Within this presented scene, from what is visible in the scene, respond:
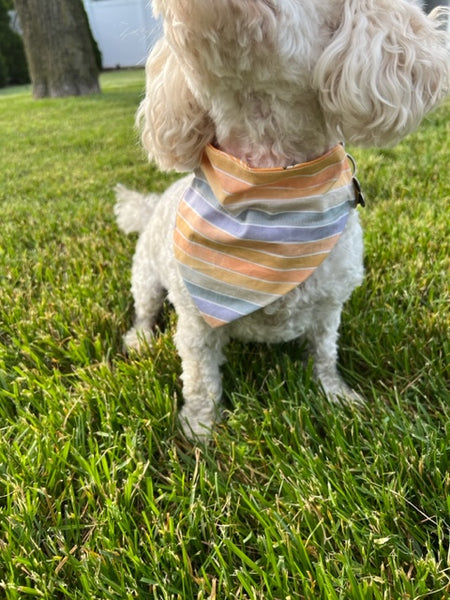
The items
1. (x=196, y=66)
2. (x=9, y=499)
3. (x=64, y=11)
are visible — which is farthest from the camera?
(x=64, y=11)

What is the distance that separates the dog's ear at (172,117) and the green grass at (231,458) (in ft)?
2.80

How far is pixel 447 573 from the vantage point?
4.19ft

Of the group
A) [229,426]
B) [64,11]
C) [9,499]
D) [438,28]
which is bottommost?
[229,426]

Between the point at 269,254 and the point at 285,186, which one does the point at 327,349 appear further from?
the point at 285,186

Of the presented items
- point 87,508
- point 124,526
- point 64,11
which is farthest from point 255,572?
point 64,11

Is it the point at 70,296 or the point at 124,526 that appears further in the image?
the point at 70,296

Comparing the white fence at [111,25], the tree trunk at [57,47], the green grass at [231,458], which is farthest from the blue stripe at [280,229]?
the white fence at [111,25]

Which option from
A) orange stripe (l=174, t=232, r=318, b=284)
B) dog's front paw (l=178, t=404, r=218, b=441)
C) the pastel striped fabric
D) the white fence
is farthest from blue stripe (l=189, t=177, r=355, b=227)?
the white fence

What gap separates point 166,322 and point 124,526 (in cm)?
133

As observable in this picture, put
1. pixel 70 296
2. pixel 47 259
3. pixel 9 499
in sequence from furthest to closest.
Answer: pixel 47 259
pixel 70 296
pixel 9 499

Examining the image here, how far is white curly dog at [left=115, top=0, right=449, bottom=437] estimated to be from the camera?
139cm

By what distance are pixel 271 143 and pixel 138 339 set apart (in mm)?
1094

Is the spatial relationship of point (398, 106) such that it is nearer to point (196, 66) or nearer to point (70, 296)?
point (196, 66)

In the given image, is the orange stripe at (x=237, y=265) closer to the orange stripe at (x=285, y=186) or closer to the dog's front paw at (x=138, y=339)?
the orange stripe at (x=285, y=186)
